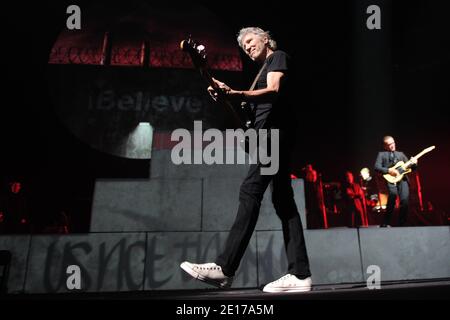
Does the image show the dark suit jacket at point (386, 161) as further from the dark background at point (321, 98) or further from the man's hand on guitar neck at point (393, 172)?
the dark background at point (321, 98)

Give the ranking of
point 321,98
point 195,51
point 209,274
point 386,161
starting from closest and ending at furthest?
point 209,274 < point 195,51 < point 386,161 < point 321,98

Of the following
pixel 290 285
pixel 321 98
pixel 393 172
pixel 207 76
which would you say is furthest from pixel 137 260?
pixel 321 98

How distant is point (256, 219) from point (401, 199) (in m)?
4.95

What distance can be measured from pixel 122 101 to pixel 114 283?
20.9ft

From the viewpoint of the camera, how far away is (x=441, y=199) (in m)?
10.9

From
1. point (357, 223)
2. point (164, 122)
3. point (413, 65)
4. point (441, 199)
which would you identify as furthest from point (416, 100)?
point (164, 122)

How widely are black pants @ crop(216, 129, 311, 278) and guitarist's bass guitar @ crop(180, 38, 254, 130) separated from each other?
0.51 metres

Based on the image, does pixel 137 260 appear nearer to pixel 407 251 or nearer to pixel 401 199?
pixel 407 251

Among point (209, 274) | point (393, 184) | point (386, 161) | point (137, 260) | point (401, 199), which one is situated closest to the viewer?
point (209, 274)

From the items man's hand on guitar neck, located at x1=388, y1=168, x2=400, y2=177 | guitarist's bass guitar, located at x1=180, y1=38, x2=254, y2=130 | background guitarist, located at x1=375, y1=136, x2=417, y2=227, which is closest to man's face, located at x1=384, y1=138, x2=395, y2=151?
background guitarist, located at x1=375, y1=136, x2=417, y2=227

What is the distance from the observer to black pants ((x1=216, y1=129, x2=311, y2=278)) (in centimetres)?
234

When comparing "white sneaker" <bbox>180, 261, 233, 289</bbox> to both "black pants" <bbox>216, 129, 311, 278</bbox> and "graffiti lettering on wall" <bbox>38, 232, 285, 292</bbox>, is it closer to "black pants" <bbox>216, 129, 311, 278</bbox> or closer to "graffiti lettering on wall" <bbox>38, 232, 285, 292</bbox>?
"black pants" <bbox>216, 129, 311, 278</bbox>

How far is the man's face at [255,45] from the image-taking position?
2.75 m

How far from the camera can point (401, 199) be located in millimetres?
6156
